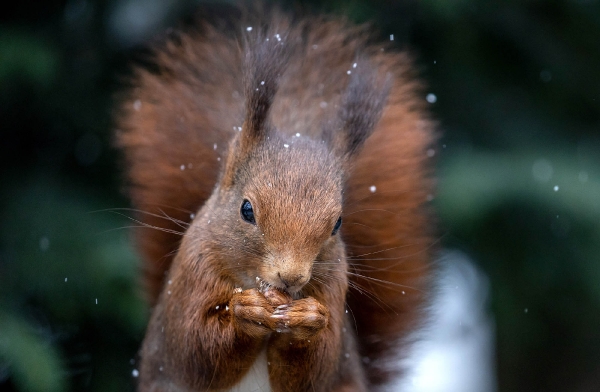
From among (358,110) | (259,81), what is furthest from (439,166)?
(259,81)

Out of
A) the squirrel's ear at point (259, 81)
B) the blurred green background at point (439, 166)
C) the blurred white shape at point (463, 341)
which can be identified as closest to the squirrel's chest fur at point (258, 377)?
the squirrel's ear at point (259, 81)

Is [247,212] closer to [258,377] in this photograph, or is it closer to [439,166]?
[258,377]

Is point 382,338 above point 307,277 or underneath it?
underneath

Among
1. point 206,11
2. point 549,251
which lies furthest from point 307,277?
point 549,251

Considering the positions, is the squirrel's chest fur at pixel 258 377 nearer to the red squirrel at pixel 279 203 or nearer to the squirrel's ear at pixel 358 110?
the red squirrel at pixel 279 203

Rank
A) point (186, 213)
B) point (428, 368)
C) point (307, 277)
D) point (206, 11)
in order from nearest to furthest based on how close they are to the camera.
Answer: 1. point (307, 277)
2. point (186, 213)
3. point (206, 11)
4. point (428, 368)

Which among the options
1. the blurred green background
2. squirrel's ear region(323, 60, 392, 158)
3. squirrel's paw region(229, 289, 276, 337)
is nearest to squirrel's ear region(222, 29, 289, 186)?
squirrel's ear region(323, 60, 392, 158)

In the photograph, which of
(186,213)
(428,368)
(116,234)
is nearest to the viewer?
(186,213)

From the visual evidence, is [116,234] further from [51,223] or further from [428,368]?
[428,368]
